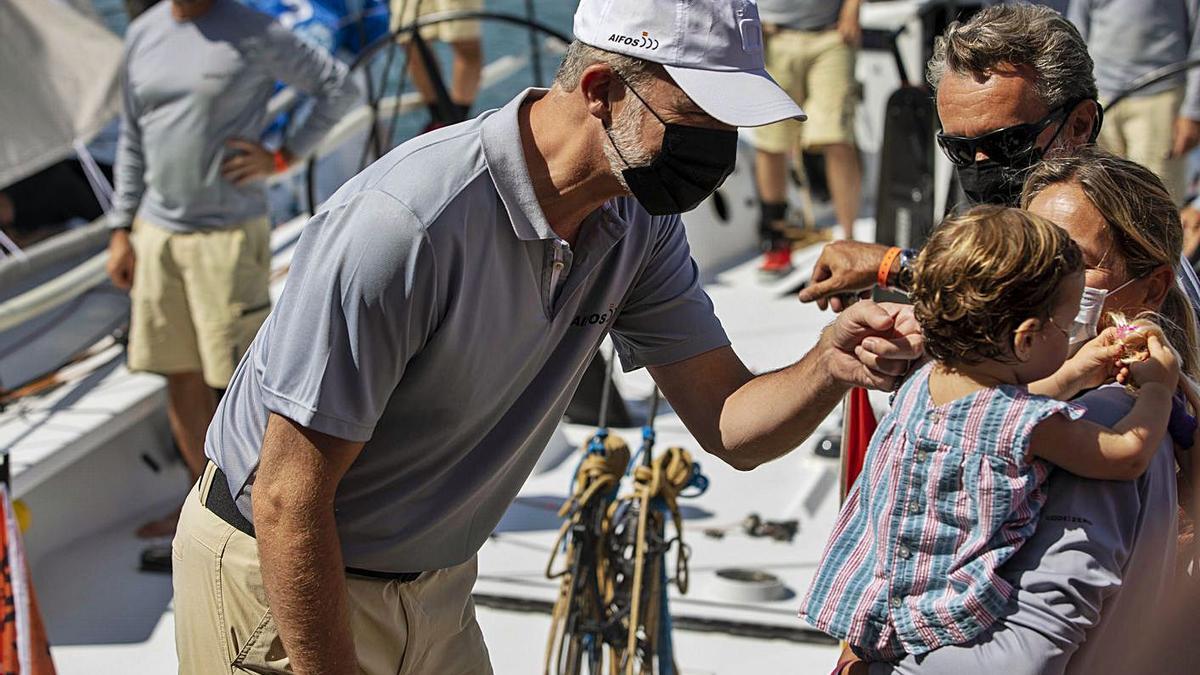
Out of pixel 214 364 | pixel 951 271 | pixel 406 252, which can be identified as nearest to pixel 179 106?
pixel 214 364

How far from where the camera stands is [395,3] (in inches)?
246

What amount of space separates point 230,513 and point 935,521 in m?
0.92

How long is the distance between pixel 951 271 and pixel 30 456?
3020 mm

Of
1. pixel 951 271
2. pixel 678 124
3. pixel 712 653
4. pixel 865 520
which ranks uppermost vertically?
pixel 678 124

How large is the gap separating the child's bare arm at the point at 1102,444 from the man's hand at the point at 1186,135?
3.45 meters

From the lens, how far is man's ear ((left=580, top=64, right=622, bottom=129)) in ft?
5.61

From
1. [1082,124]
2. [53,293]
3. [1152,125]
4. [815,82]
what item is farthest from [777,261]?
[1082,124]

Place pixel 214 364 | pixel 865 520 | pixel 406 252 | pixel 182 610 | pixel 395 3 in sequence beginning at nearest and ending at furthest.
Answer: pixel 406 252, pixel 865 520, pixel 182 610, pixel 214 364, pixel 395 3

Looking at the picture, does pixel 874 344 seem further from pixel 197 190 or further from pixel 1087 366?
pixel 197 190

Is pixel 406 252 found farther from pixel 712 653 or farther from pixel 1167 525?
pixel 712 653

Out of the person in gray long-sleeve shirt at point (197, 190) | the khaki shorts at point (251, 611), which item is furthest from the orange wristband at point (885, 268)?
the person in gray long-sleeve shirt at point (197, 190)

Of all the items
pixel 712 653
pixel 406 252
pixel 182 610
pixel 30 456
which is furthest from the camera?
pixel 30 456

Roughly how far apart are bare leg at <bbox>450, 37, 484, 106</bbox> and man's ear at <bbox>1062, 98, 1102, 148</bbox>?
4078mm

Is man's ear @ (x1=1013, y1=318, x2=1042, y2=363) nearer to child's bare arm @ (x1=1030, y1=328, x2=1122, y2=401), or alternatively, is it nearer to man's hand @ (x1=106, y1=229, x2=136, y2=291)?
child's bare arm @ (x1=1030, y1=328, x2=1122, y2=401)
